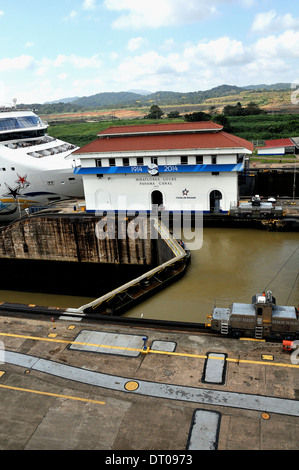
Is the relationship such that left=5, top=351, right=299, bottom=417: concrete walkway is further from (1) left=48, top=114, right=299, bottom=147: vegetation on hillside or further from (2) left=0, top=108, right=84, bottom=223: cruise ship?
(1) left=48, top=114, right=299, bottom=147: vegetation on hillside

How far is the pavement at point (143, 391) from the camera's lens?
10805 millimetres

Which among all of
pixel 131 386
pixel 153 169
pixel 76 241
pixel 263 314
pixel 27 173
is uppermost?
pixel 153 169

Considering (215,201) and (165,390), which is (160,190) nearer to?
(215,201)

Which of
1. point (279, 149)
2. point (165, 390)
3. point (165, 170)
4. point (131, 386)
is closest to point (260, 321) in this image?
point (165, 390)

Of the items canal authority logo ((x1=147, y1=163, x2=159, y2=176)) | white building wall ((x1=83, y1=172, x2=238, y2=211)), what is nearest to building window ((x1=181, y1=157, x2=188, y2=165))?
white building wall ((x1=83, y1=172, x2=238, y2=211))

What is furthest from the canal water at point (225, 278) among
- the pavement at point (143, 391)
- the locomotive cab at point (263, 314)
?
the pavement at point (143, 391)

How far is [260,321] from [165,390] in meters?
4.98

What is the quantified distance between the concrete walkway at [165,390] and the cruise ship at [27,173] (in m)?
22.8

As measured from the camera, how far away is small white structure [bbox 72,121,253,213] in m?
29.5

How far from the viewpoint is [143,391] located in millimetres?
12648

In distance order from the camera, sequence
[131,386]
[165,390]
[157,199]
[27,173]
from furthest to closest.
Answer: [27,173]
[157,199]
[131,386]
[165,390]
